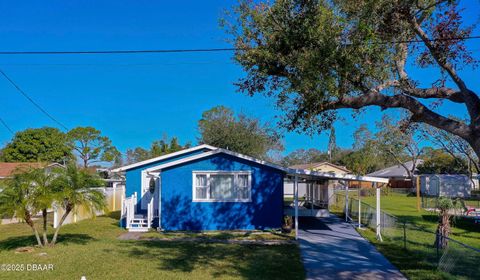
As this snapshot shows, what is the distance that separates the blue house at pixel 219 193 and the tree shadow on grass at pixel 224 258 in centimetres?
325

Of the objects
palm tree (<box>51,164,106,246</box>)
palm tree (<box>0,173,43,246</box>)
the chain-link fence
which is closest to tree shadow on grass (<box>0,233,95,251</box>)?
palm tree (<box>51,164,106,246</box>)

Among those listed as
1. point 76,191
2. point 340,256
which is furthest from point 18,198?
point 340,256

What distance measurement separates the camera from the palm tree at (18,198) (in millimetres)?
12625

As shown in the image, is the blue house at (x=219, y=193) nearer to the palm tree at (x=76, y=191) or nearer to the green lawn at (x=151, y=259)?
the green lawn at (x=151, y=259)

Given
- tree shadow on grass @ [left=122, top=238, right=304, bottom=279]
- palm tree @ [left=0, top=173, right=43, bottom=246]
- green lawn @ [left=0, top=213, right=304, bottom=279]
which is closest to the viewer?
green lawn @ [left=0, top=213, right=304, bottom=279]

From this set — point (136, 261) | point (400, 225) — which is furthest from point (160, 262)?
point (400, 225)

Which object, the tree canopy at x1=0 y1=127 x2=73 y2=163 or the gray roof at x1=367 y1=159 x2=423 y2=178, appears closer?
the tree canopy at x1=0 y1=127 x2=73 y2=163

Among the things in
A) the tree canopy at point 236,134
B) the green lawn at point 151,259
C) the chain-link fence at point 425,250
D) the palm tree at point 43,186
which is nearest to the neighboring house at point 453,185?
the tree canopy at point 236,134

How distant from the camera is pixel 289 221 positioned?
56.5 ft

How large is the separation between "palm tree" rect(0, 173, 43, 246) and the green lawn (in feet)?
3.83

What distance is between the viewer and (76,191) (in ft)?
45.2

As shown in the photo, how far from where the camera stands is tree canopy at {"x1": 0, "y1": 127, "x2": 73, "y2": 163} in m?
57.8

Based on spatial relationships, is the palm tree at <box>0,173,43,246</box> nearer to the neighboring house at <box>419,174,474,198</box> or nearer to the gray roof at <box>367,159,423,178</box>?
the neighboring house at <box>419,174,474,198</box>

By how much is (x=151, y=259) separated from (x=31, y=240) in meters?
5.83
